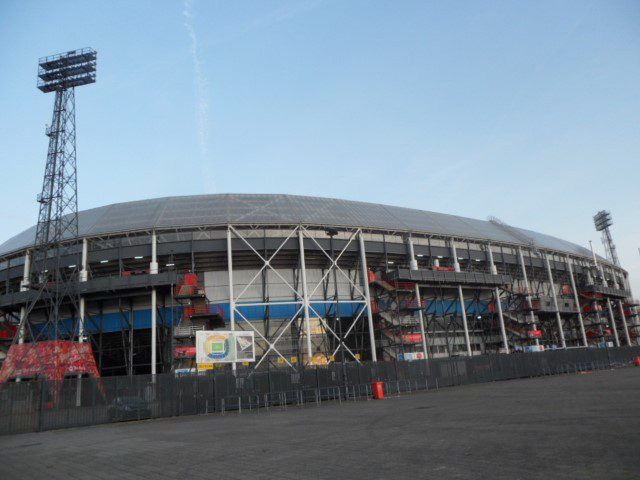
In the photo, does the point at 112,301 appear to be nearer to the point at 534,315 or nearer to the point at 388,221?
the point at 388,221

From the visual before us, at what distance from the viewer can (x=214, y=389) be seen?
29.7 m

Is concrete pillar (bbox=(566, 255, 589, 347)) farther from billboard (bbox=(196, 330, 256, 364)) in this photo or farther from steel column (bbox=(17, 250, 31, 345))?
steel column (bbox=(17, 250, 31, 345))

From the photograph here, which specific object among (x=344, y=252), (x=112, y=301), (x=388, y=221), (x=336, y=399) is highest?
(x=388, y=221)

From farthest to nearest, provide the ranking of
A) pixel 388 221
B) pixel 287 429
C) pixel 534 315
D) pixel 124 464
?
pixel 534 315 < pixel 388 221 < pixel 287 429 < pixel 124 464

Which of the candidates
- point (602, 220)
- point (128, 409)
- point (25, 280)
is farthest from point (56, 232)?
point (602, 220)

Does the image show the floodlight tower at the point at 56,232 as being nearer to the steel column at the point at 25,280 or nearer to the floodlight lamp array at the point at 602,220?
the steel column at the point at 25,280

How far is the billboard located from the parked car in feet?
14.1

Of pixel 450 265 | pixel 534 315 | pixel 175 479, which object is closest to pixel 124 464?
pixel 175 479

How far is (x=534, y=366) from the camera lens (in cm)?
4469

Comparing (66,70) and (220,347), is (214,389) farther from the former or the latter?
(66,70)

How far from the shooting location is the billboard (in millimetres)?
30922

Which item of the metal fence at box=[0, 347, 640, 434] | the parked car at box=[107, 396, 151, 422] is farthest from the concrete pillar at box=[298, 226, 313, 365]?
the parked car at box=[107, 396, 151, 422]

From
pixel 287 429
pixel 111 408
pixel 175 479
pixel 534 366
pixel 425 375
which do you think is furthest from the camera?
pixel 534 366

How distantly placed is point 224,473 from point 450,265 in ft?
168
